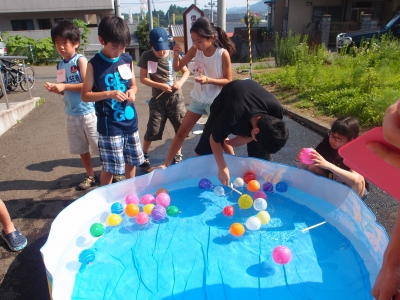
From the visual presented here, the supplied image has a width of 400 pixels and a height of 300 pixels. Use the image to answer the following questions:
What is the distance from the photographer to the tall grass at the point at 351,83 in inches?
205

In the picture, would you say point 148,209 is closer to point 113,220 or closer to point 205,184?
point 113,220

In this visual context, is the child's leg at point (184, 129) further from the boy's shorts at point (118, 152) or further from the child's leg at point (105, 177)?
the child's leg at point (105, 177)

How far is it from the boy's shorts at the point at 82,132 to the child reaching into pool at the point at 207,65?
940mm

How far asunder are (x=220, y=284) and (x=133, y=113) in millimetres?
1659

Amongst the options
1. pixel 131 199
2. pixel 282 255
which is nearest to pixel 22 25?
pixel 131 199

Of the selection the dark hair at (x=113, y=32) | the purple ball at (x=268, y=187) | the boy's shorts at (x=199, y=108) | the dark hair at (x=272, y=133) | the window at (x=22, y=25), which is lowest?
the purple ball at (x=268, y=187)

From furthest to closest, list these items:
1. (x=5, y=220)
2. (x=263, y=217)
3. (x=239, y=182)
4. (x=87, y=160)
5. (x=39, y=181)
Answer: (x=39, y=181) → (x=87, y=160) → (x=239, y=182) → (x=263, y=217) → (x=5, y=220)

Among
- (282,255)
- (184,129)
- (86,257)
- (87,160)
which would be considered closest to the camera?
(282,255)

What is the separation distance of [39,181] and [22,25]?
24061 millimetres

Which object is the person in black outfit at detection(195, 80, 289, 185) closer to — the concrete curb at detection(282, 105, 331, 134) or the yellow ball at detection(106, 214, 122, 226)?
the yellow ball at detection(106, 214, 122, 226)

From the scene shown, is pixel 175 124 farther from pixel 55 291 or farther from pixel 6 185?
Answer: pixel 55 291

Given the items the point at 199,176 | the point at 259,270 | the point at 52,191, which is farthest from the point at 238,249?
the point at 52,191

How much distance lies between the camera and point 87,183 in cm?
360

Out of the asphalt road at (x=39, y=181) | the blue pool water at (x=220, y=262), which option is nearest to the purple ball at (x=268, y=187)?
the blue pool water at (x=220, y=262)
